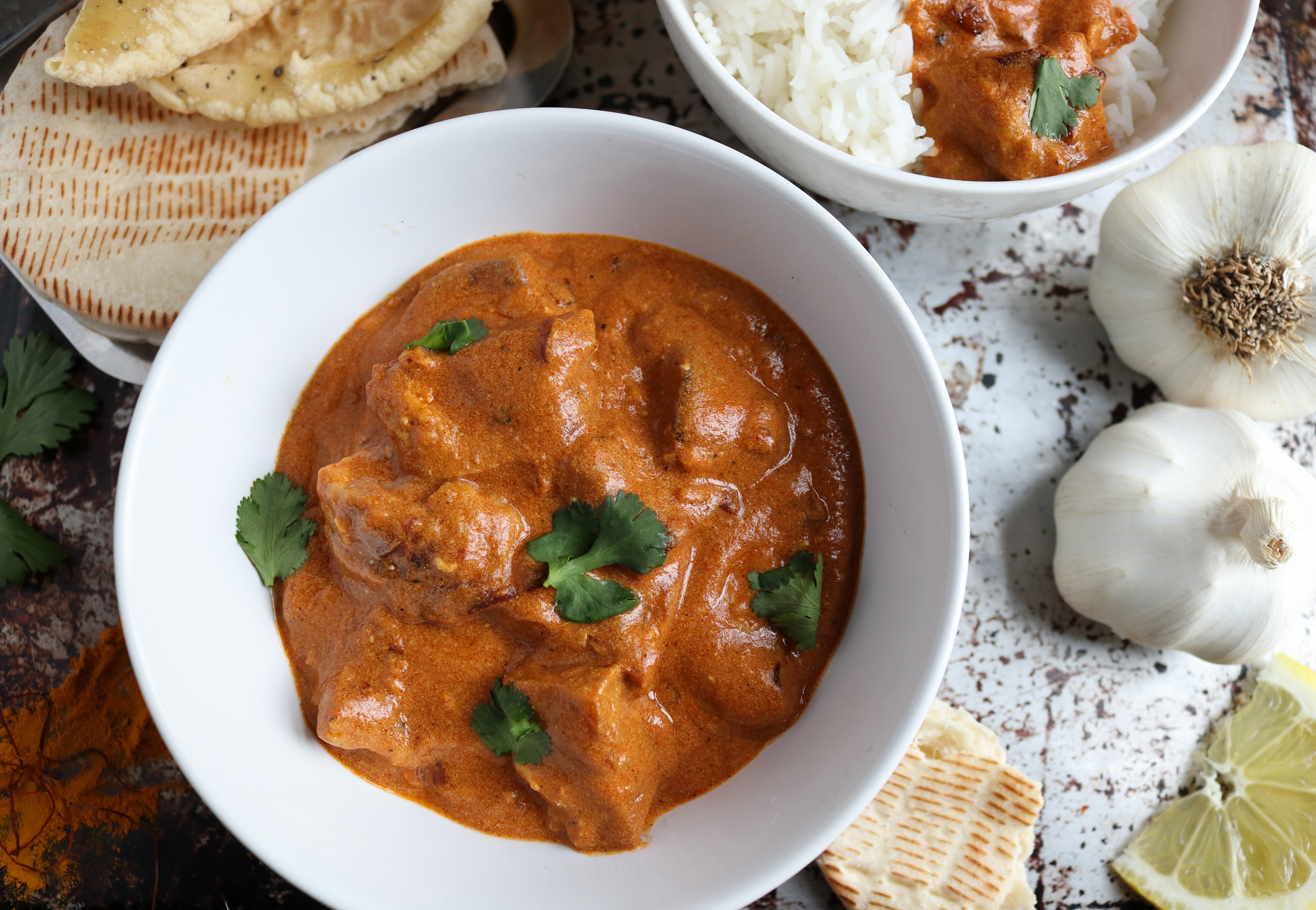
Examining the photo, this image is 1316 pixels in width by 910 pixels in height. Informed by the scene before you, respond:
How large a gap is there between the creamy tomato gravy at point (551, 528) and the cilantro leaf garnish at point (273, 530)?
0.04 meters

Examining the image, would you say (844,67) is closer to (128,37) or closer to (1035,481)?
(1035,481)

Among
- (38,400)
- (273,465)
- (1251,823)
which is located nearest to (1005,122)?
(273,465)

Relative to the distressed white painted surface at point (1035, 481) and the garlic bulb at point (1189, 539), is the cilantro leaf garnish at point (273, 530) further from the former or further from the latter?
the garlic bulb at point (1189, 539)

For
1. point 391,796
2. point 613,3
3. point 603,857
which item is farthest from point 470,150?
point 603,857

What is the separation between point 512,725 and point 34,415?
1934mm

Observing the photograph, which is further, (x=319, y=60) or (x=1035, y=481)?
(x=1035, y=481)

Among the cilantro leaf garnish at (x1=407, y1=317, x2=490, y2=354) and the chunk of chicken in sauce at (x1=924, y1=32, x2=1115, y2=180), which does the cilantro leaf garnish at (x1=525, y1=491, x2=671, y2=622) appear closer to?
the cilantro leaf garnish at (x1=407, y1=317, x2=490, y2=354)

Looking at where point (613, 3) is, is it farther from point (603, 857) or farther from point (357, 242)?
point (603, 857)

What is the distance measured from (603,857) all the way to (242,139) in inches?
91.1

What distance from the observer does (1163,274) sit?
2781 millimetres

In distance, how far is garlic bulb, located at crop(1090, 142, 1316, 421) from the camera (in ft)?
8.91

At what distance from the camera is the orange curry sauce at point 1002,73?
242 centimetres

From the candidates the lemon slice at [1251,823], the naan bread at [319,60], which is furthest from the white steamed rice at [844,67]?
the lemon slice at [1251,823]

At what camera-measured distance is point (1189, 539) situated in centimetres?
268
